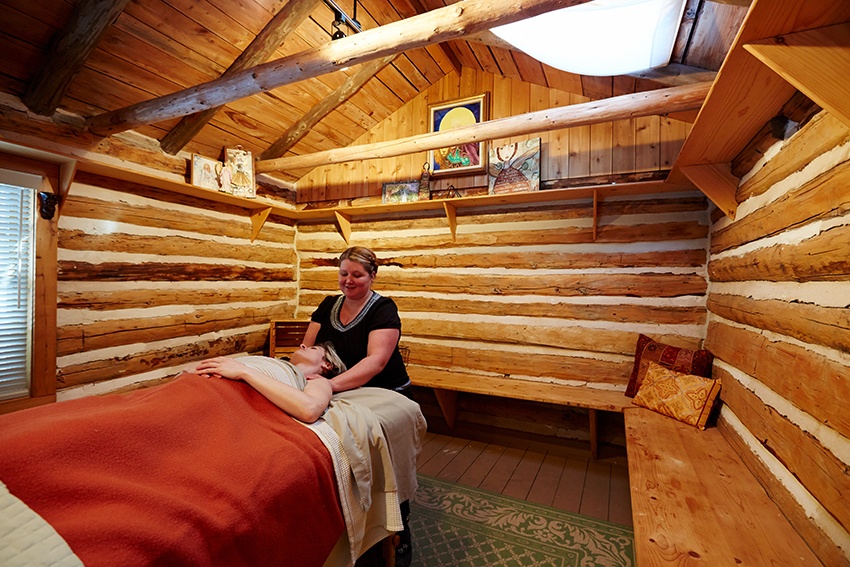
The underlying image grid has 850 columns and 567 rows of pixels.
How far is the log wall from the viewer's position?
50.5 inches

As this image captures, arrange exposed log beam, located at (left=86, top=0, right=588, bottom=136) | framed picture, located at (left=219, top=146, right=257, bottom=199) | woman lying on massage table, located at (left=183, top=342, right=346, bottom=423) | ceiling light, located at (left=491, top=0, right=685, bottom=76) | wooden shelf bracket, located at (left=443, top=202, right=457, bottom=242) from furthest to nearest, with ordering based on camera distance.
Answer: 1. wooden shelf bracket, located at (left=443, top=202, right=457, bottom=242)
2. framed picture, located at (left=219, top=146, right=257, bottom=199)
3. ceiling light, located at (left=491, top=0, right=685, bottom=76)
4. exposed log beam, located at (left=86, top=0, right=588, bottom=136)
5. woman lying on massage table, located at (left=183, top=342, right=346, bottom=423)

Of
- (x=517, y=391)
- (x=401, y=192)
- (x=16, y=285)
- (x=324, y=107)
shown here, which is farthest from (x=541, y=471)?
(x=16, y=285)

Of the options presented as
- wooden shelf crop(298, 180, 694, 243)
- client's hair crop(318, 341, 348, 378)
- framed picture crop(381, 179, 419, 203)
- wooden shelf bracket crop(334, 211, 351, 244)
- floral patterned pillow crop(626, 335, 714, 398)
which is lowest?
floral patterned pillow crop(626, 335, 714, 398)

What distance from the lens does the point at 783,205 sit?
5.75ft

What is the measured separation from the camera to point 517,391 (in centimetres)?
341

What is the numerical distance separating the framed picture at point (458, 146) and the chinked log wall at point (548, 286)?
0.51m

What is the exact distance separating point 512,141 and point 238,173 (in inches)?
107

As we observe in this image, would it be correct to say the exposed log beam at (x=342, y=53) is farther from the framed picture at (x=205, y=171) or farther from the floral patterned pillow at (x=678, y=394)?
the floral patterned pillow at (x=678, y=394)

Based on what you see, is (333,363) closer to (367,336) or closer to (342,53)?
(367,336)

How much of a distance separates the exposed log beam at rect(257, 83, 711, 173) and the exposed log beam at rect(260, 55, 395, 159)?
331 millimetres

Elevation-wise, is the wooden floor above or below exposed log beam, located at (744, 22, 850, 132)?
below

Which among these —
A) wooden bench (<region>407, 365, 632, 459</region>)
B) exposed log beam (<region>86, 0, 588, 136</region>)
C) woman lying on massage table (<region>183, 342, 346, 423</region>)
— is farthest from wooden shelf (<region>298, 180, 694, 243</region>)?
woman lying on massage table (<region>183, 342, 346, 423</region>)

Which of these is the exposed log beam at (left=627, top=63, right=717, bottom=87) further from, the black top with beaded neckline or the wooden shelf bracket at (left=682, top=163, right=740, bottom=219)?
the black top with beaded neckline

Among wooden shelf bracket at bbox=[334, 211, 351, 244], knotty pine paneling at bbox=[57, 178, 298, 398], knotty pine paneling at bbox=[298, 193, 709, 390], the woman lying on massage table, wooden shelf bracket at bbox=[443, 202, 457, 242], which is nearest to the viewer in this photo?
the woman lying on massage table
